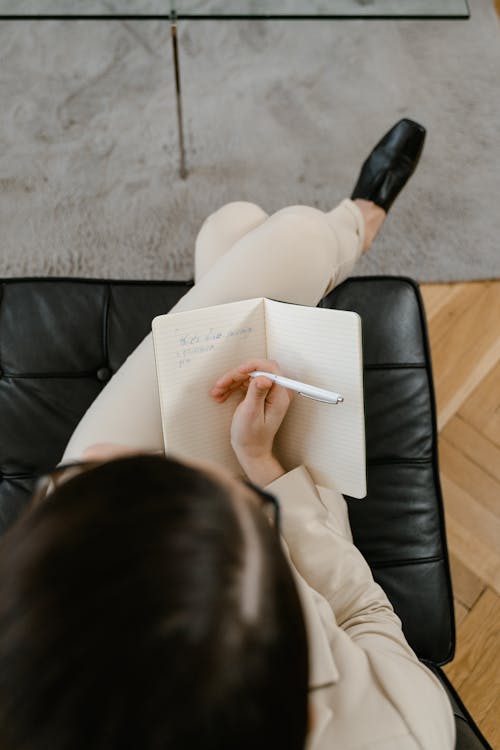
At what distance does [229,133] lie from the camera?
4.24 feet

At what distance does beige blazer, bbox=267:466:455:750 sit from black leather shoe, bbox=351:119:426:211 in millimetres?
615

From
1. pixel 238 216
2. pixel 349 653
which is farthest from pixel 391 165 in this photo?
pixel 349 653

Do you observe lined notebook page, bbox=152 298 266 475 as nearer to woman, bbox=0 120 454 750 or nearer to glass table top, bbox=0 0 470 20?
woman, bbox=0 120 454 750

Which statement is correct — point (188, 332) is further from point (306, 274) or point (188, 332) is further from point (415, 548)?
point (415, 548)

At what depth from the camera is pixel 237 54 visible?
1.36 metres

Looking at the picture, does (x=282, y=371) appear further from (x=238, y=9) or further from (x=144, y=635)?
(x=238, y=9)

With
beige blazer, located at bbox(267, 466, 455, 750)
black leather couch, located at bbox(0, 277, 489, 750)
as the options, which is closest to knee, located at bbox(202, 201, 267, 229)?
black leather couch, located at bbox(0, 277, 489, 750)

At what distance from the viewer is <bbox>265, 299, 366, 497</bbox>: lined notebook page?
623 mm

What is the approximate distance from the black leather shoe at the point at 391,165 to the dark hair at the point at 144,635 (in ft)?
2.96

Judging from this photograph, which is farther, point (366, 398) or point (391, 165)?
point (391, 165)

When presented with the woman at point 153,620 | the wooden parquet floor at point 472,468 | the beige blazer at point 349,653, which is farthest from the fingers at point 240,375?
the wooden parquet floor at point 472,468

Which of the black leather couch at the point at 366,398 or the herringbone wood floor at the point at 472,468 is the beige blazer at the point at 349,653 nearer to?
the black leather couch at the point at 366,398

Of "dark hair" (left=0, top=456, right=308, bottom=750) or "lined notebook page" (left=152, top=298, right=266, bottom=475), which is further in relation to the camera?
"lined notebook page" (left=152, top=298, right=266, bottom=475)

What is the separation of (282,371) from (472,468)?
0.56 metres
